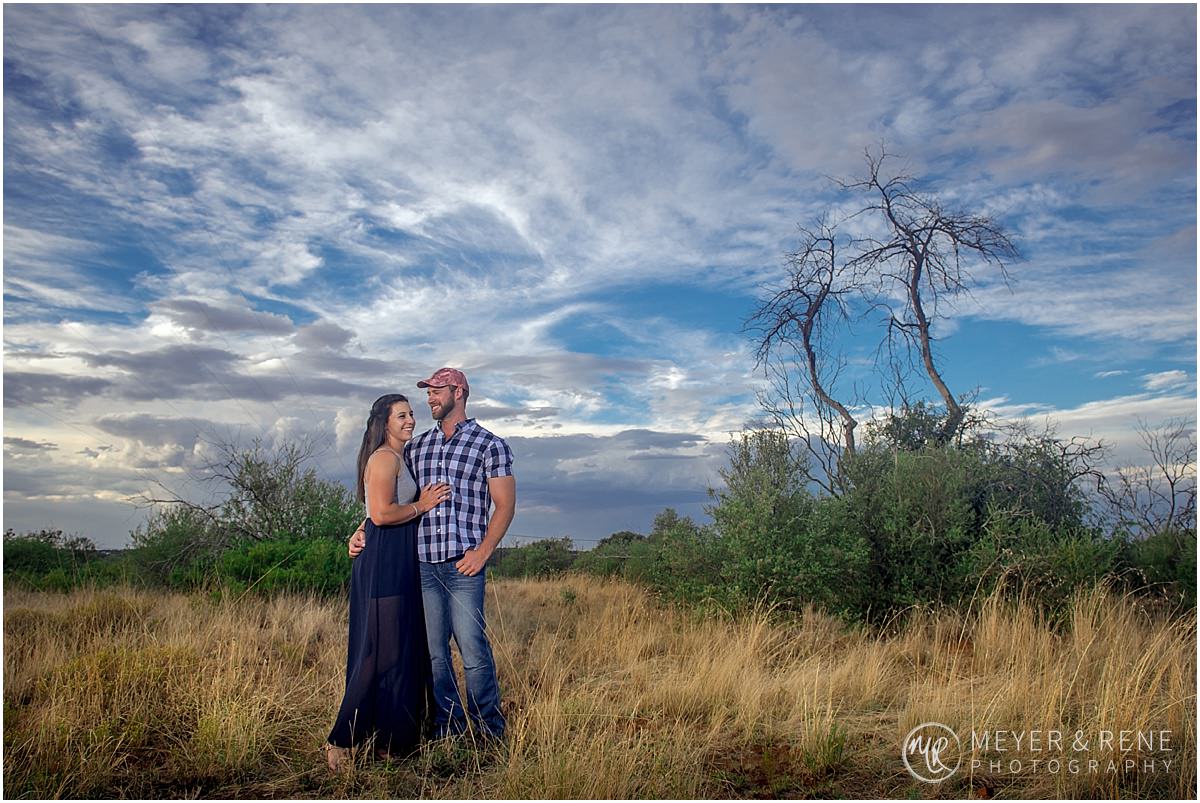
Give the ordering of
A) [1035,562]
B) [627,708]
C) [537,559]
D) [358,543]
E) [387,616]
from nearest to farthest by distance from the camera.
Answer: [387,616] < [358,543] < [627,708] < [1035,562] < [537,559]

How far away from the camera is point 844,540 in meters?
10.6

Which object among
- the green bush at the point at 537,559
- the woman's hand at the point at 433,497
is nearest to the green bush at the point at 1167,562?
the woman's hand at the point at 433,497

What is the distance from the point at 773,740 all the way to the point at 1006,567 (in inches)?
217

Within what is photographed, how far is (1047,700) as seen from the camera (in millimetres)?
6059

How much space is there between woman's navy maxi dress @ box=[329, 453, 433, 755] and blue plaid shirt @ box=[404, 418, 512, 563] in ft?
0.52

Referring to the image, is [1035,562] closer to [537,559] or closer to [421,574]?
[421,574]

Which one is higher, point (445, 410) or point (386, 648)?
point (445, 410)

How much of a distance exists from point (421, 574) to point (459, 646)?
0.52m

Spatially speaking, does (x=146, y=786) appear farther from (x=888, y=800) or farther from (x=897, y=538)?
(x=897, y=538)

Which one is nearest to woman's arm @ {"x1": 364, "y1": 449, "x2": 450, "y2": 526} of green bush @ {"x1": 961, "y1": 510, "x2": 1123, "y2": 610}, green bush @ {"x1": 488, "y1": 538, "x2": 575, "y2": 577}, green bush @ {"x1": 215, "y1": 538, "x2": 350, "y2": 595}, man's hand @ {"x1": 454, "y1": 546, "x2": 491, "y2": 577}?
man's hand @ {"x1": 454, "y1": 546, "x2": 491, "y2": 577}

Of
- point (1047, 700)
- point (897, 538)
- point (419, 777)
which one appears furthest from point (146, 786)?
point (897, 538)

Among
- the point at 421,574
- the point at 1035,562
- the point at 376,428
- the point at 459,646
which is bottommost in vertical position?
the point at 459,646

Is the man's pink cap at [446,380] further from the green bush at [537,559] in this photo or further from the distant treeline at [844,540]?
the green bush at [537,559]

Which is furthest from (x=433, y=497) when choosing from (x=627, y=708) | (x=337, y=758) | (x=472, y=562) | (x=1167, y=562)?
(x=1167, y=562)
